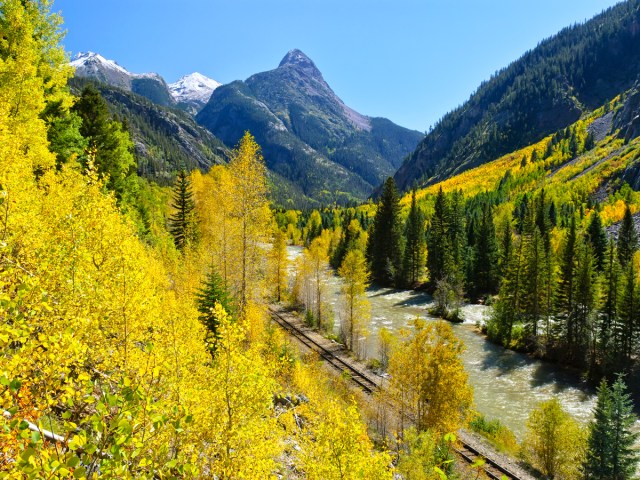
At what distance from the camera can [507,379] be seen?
3775 cm

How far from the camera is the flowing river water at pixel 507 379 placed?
105 ft

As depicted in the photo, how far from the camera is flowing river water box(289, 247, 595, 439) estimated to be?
3212 centimetres

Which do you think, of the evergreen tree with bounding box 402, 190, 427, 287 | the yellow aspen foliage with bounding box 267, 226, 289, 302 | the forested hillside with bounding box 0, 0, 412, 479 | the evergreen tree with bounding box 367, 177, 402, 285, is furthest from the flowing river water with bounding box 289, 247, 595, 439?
the evergreen tree with bounding box 367, 177, 402, 285

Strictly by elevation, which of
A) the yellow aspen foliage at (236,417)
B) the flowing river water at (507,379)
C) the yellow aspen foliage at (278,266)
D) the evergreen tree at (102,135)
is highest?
the evergreen tree at (102,135)

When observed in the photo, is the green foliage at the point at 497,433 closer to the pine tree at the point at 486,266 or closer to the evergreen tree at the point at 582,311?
the evergreen tree at the point at 582,311

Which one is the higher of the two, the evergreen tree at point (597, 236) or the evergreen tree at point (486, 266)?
the evergreen tree at point (597, 236)

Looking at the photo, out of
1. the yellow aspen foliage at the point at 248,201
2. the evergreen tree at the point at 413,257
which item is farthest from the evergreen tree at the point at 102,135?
the evergreen tree at the point at 413,257

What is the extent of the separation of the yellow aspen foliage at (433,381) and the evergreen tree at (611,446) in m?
6.48

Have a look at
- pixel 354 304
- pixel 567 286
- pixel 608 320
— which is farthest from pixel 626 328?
pixel 354 304

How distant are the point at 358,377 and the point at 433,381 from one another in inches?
472

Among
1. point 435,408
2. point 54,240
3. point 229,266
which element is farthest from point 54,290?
point 435,408

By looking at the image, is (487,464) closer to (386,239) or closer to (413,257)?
(413,257)

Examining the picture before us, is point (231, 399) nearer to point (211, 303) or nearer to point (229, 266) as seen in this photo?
Result: point (211, 303)

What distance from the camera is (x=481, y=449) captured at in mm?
25078
